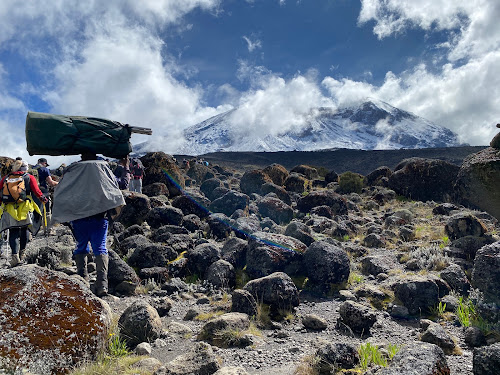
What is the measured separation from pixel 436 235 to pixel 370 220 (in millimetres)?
2971

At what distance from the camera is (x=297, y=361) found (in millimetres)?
2838

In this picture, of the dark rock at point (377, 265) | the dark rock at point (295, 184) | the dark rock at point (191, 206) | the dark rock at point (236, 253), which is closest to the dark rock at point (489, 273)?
the dark rock at point (377, 265)

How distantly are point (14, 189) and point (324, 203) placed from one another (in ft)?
29.2

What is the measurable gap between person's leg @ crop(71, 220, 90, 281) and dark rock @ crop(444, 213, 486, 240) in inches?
277

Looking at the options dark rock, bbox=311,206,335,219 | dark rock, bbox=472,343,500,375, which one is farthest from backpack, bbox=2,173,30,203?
dark rock, bbox=311,206,335,219

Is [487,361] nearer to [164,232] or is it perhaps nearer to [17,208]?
[164,232]

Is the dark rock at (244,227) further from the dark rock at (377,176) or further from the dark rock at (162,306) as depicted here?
the dark rock at (377,176)

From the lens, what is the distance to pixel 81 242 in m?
4.08

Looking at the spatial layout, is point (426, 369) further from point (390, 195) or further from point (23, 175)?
→ point (390, 195)

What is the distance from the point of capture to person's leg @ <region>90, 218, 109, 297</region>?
3945mm

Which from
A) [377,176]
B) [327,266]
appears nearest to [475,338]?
[327,266]

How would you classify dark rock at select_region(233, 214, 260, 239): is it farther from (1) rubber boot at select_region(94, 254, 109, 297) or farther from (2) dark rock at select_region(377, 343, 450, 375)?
(2) dark rock at select_region(377, 343, 450, 375)

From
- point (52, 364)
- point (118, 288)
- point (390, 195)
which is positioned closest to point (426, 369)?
point (52, 364)

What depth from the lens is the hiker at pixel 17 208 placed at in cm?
539
